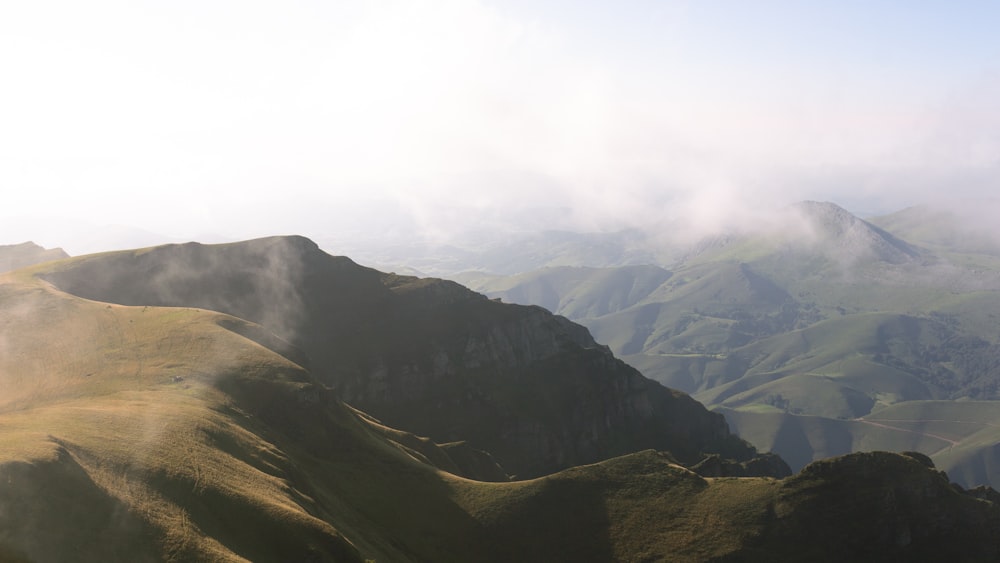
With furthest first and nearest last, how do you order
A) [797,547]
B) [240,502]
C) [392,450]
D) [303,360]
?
1. [303,360]
2. [392,450]
3. [797,547]
4. [240,502]

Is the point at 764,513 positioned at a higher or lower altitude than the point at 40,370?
lower

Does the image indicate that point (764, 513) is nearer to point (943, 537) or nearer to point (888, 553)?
point (888, 553)

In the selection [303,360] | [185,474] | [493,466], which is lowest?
[493,466]

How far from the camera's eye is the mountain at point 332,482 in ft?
292

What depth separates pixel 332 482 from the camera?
12450 cm

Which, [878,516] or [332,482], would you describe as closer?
[332,482]

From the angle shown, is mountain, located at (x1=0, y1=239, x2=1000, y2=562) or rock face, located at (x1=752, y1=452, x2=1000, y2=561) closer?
mountain, located at (x1=0, y1=239, x2=1000, y2=562)

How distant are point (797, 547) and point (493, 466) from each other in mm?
89831

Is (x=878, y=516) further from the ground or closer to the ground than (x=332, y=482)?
further from the ground

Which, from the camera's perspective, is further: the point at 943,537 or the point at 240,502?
the point at 943,537

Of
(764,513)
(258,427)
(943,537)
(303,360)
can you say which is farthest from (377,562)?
(943,537)

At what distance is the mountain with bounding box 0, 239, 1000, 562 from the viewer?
8900 centimetres

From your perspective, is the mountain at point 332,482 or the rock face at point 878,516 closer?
the mountain at point 332,482

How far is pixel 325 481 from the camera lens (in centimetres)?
12319
